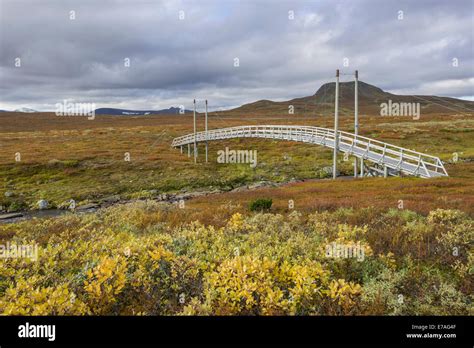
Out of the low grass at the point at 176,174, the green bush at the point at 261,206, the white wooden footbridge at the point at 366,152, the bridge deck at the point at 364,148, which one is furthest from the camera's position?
the white wooden footbridge at the point at 366,152

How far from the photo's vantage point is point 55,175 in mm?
35469

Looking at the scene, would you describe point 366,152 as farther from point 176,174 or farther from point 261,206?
point 176,174

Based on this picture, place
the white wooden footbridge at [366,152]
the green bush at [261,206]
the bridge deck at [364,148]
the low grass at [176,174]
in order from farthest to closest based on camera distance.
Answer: the white wooden footbridge at [366,152] → the bridge deck at [364,148] → the low grass at [176,174] → the green bush at [261,206]

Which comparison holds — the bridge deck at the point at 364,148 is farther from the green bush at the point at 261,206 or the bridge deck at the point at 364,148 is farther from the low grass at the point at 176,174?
the green bush at the point at 261,206

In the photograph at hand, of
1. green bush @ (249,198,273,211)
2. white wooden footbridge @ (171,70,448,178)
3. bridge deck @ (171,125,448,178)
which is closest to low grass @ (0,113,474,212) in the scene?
bridge deck @ (171,125,448,178)

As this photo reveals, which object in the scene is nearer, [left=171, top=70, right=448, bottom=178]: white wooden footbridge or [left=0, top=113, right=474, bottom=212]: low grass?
[left=0, top=113, right=474, bottom=212]: low grass

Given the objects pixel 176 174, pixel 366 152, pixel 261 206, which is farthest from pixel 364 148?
pixel 261 206

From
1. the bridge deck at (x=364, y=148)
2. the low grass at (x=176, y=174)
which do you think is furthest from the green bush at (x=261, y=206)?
the bridge deck at (x=364, y=148)

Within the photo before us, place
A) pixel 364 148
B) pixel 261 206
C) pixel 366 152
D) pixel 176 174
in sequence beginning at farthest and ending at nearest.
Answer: pixel 176 174, pixel 364 148, pixel 366 152, pixel 261 206

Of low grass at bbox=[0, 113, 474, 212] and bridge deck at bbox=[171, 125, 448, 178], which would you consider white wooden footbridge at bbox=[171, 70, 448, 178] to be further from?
low grass at bbox=[0, 113, 474, 212]

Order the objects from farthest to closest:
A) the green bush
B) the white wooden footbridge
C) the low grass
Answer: the white wooden footbridge < the low grass < the green bush

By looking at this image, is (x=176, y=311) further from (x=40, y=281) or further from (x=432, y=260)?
(x=432, y=260)
